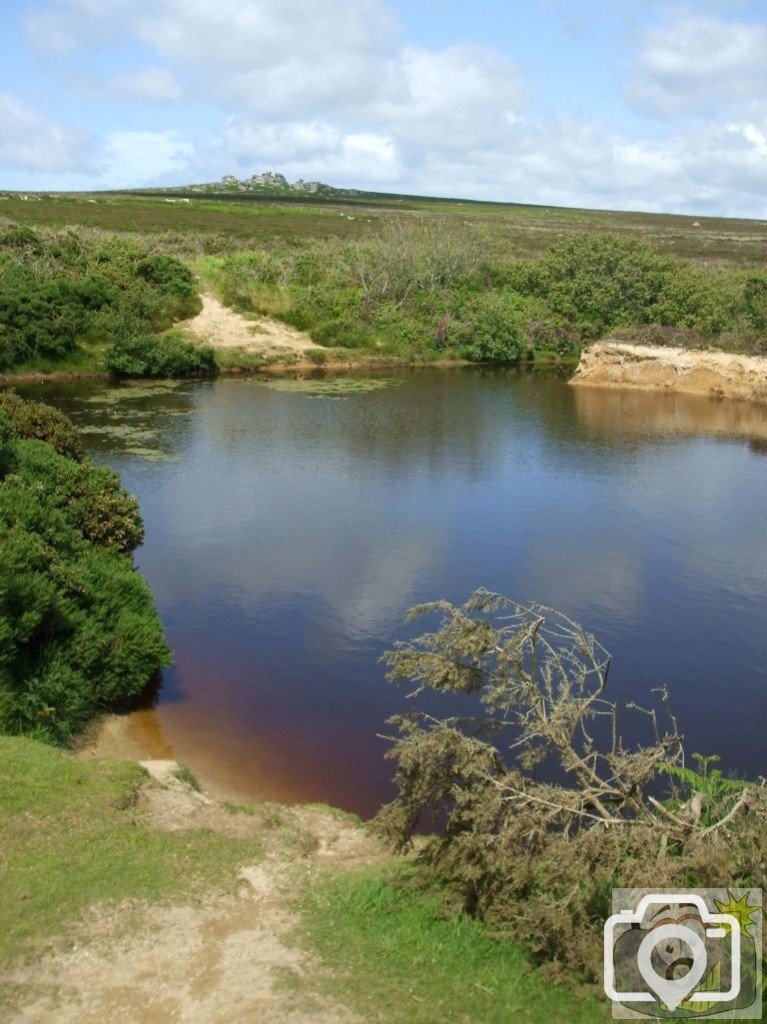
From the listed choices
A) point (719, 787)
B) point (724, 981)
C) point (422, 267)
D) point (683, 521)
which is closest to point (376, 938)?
point (724, 981)

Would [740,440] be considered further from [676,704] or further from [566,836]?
[566,836]

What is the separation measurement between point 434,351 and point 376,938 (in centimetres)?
4762

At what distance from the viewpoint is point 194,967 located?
26.2 feet

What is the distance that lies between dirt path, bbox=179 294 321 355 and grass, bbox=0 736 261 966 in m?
40.6

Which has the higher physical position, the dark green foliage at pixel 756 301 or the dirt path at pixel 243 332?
the dark green foliage at pixel 756 301

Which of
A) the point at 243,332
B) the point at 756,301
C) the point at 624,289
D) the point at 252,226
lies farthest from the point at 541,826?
the point at 252,226

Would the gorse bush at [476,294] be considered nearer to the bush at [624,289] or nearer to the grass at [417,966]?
the bush at [624,289]

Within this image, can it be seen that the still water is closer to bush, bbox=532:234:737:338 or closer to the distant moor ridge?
bush, bbox=532:234:737:338

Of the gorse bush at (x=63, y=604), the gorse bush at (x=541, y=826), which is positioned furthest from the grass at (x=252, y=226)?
the gorse bush at (x=541, y=826)

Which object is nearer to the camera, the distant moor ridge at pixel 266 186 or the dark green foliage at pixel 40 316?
the dark green foliage at pixel 40 316

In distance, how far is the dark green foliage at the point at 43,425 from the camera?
2093 centimetres

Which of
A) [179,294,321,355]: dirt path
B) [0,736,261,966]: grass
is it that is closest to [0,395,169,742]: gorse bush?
[0,736,261,966]: grass

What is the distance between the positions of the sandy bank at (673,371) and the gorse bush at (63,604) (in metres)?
35.6

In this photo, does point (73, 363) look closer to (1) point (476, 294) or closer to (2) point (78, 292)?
(2) point (78, 292)
